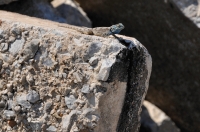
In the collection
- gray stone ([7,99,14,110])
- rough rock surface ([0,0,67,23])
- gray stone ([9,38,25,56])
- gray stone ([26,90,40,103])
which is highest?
gray stone ([9,38,25,56])

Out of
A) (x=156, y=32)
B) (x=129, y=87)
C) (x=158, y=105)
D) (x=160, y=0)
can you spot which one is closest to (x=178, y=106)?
(x=158, y=105)

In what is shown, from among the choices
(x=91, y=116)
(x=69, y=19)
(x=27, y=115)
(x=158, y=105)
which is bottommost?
(x=158, y=105)

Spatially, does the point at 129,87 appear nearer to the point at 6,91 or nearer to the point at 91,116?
the point at 91,116

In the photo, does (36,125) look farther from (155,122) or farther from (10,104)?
(155,122)

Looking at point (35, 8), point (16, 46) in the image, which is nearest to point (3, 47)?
point (16, 46)

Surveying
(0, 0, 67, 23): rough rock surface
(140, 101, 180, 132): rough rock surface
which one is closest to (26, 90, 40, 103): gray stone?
(0, 0, 67, 23): rough rock surface

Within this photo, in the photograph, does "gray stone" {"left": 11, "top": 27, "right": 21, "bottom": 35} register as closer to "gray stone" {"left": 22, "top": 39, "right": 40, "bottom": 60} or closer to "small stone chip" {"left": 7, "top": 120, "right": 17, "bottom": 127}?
"gray stone" {"left": 22, "top": 39, "right": 40, "bottom": 60}
